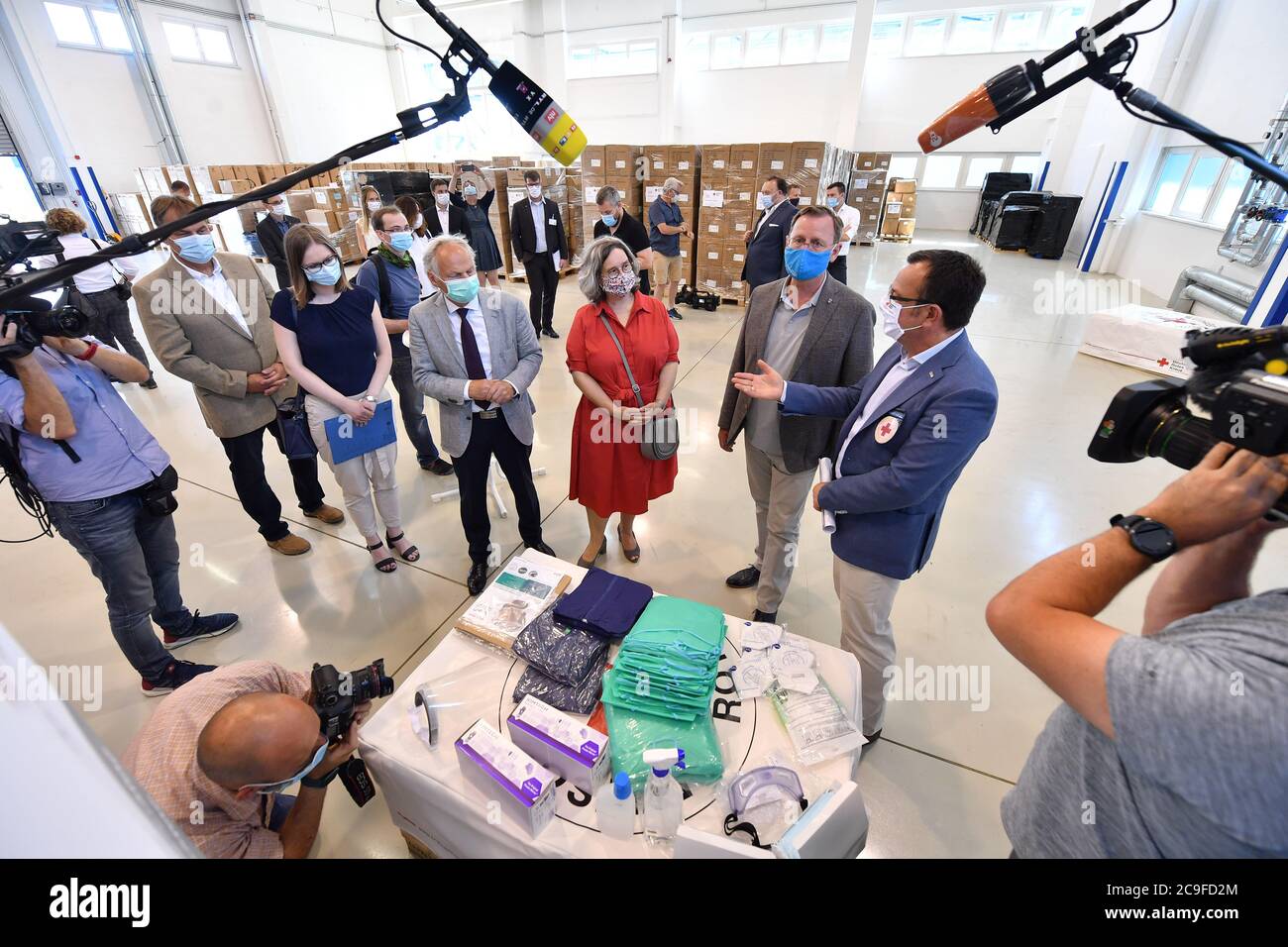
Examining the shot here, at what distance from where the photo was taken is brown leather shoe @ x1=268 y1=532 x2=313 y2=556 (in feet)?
9.82

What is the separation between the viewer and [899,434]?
61.6 inches

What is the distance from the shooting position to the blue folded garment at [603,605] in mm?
1628

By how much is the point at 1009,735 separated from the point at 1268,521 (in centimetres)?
165

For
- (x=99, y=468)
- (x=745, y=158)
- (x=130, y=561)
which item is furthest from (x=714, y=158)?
(x=130, y=561)

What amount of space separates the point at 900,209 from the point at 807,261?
1358cm

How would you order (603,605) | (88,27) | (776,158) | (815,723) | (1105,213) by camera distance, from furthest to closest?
(88,27)
(1105,213)
(776,158)
(603,605)
(815,723)

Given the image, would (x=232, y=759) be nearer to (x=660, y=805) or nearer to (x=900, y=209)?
(x=660, y=805)

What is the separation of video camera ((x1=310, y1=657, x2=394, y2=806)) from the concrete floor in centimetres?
39

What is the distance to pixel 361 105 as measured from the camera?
14.1m

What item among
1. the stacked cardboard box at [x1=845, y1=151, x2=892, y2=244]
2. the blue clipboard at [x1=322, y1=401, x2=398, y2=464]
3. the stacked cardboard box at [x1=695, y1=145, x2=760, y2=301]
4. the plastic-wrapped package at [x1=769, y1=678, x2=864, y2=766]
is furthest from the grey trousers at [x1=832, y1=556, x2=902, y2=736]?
the stacked cardboard box at [x1=845, y1=151, x2=892, y2=244]

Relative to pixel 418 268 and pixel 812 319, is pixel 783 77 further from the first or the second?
pixel 812 319

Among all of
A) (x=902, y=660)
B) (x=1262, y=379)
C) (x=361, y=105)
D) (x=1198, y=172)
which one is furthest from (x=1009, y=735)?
(x=361, y=105)

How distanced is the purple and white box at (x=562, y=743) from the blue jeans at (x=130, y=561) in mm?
1644

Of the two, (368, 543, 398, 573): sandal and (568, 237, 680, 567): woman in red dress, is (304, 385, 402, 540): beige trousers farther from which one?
(568, 237, 680, 567): woman in red dress
